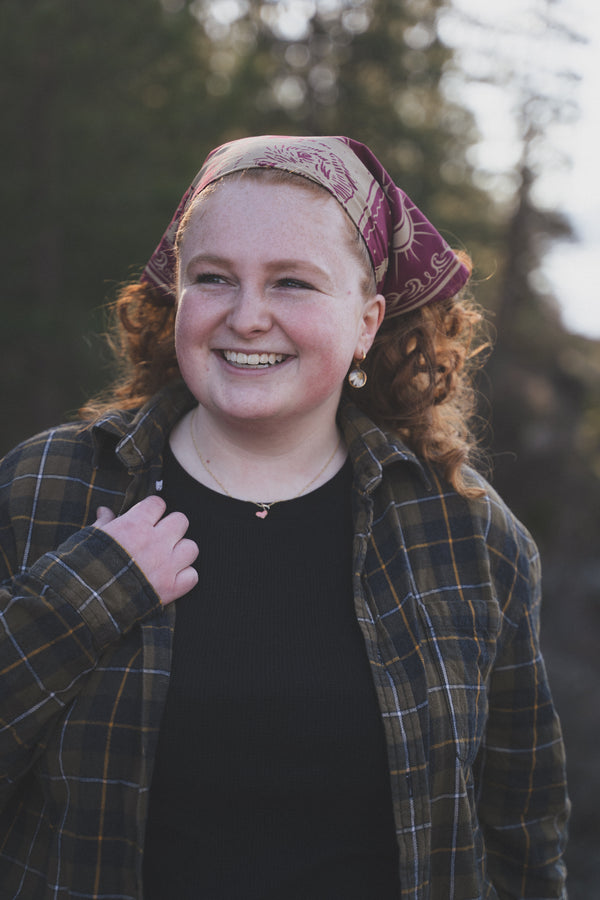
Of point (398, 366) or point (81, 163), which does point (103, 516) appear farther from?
point (81, 163)

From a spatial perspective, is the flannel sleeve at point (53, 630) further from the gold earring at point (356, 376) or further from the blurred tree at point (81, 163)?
the blurred tree at point (81, 163)

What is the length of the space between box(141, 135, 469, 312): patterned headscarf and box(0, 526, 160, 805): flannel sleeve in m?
0.83

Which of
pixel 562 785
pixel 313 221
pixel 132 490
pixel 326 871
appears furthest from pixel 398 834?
pixel 313 221

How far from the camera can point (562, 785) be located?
→ 197cm

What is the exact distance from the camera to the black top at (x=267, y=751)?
5.22 feet

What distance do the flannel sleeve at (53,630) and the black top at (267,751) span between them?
165 millimetres

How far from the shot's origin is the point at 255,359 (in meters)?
1.71

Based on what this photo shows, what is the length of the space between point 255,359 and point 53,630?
2.33ft

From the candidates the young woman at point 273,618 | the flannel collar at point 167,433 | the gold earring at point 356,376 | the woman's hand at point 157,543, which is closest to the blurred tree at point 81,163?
the flannel collar at point 167,433

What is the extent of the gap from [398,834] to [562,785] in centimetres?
57

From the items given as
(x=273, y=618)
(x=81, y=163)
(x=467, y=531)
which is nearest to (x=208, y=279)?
(x=273, y=618)

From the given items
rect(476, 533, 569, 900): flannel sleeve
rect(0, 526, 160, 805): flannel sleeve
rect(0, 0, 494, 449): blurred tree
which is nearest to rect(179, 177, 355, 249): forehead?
rect(0, 526, 160, 805): flannel sleeve

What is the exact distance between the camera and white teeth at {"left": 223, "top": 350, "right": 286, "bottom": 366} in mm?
1704

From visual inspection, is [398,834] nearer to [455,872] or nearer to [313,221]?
[455,872]
